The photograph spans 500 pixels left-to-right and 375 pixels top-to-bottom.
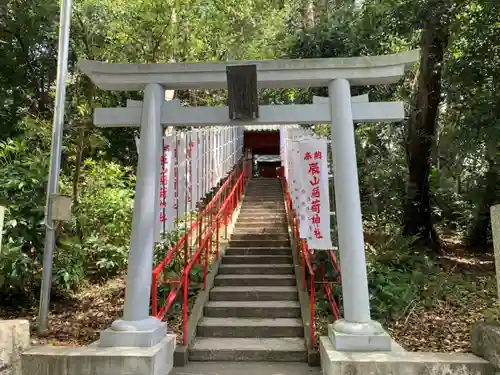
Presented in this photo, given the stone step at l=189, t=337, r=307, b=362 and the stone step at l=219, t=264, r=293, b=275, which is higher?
the stone step at l=219, t=264, r=293, b=275

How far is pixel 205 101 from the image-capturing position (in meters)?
12.6

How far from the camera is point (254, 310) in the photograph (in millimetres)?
6715

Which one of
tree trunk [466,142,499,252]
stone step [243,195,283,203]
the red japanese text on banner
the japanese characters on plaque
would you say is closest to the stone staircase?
the japanese characters on plaque

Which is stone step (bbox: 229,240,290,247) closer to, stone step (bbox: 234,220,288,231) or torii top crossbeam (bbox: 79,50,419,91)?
stone step (bbox: 234,220,288,231)

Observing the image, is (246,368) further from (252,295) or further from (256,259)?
(256,259)

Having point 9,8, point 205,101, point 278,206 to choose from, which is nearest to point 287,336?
point 278,206

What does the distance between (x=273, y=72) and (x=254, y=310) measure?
138 inches

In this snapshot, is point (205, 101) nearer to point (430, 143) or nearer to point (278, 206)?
point (278, 206)

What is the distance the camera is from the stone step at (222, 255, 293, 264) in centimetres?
856

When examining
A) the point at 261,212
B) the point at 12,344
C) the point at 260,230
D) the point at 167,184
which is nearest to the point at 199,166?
the point at 167,184

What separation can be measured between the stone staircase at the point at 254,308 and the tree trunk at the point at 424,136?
10.4ft

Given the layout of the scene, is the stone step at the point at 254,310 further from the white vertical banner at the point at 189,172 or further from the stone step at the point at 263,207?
the stone step at the point at 263,207

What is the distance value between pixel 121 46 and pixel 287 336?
718 centimetres

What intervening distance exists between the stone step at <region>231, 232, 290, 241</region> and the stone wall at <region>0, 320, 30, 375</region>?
19.6 feet
